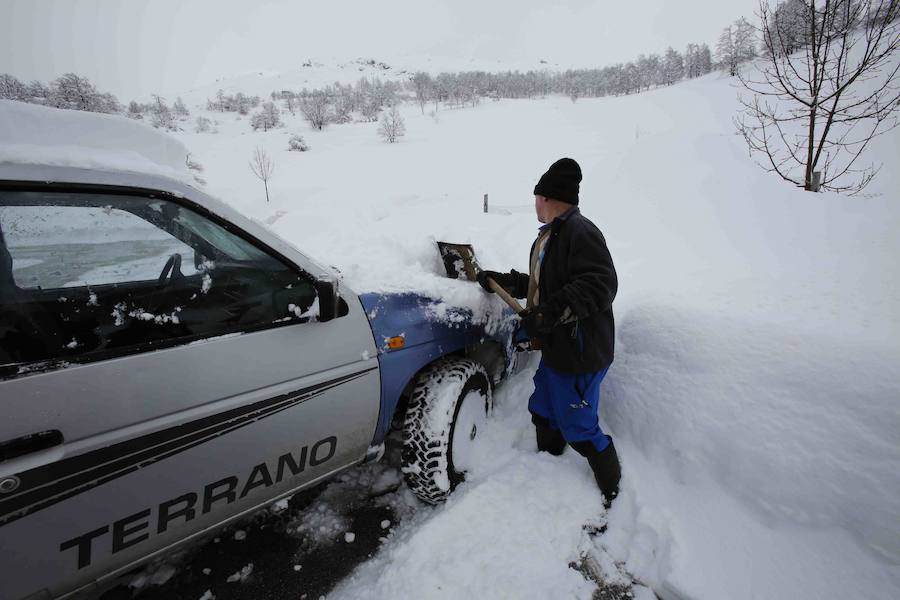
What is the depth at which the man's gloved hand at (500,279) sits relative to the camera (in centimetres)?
242

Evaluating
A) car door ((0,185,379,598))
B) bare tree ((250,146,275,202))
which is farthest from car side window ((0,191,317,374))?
bare tree ((250,146,275,202))

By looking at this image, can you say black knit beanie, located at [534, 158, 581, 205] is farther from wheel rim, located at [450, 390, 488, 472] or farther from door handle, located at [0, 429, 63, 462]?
door handle, located at [0, 429, 63, 462]

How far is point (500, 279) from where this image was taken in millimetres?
2529

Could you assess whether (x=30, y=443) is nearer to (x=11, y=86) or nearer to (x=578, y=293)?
(x=578, y=293)

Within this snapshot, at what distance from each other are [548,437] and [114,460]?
2184 millimetres

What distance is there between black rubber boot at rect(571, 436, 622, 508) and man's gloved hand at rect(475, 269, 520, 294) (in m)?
1.04

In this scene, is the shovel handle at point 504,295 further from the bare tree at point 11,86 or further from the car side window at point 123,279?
the bare tree at point 11,86

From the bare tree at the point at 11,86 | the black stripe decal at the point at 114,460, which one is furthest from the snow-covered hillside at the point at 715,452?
the bare tree at the point at 11,86

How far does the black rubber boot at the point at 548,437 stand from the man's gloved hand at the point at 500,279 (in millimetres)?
865

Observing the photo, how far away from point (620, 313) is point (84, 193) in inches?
132

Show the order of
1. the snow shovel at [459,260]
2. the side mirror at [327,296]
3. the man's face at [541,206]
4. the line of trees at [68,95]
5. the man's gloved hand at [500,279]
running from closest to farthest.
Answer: the side mirror at [327,296]
the man's face at [541,206]
the man's gloved hand at [500,279]
the snow shovel at [459,260]
the line of trees at [68,95]

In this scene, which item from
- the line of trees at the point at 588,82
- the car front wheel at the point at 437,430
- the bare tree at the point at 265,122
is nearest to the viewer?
the car front wheel at the point at 437,430

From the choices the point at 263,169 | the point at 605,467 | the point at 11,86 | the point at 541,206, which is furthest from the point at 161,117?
the point at 605,467

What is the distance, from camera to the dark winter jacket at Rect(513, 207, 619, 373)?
6.06ft
